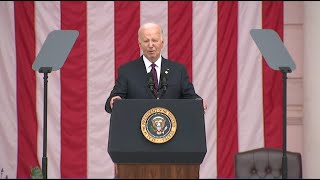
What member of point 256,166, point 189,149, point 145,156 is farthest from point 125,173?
point 256,166

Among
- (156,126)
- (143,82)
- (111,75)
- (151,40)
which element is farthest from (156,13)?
(156,126)

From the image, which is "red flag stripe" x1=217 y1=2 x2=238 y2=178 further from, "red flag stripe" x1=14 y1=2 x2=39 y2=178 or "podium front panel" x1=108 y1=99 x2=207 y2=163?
"podium front panel" x1=108 y1=99 x2=207 y2=163

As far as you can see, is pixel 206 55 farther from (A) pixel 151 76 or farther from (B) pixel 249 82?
(A) pixel 151 76

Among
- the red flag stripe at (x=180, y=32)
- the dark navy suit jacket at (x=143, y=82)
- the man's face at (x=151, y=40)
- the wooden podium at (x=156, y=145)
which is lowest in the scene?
the wooden podium at (x=156, y=145)

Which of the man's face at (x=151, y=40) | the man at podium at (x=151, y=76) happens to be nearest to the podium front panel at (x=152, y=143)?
the man at podium at (x=151, y=76)

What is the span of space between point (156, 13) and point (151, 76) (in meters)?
2.97

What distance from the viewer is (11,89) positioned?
242 inches

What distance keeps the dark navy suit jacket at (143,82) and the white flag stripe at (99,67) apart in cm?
272

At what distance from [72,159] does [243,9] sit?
232 cm

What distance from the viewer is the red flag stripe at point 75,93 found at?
615 centimetres

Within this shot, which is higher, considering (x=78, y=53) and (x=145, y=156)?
(x=78, y=53)

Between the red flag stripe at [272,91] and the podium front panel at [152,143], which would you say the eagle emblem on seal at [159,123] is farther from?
the red flag stripe at [272,91]

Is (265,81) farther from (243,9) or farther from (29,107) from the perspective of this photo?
(29,107)

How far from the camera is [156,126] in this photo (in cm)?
276
